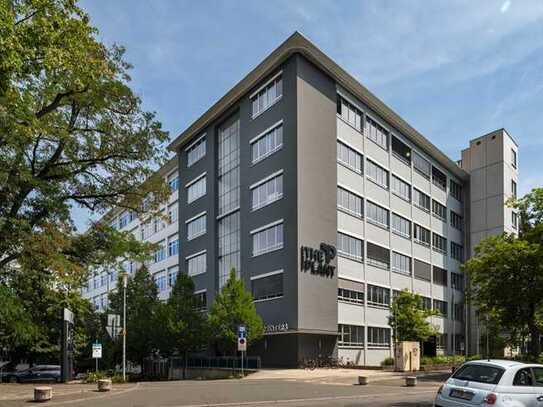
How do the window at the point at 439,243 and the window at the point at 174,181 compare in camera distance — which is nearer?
the window at the point at 439,243

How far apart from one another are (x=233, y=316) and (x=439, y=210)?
36758mm

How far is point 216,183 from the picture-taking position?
2270 inches

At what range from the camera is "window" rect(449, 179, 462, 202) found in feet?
245

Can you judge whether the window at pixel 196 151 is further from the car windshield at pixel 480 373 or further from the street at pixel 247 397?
the car windshield at pixel 480 373

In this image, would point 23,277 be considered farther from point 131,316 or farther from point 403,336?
point 131,316

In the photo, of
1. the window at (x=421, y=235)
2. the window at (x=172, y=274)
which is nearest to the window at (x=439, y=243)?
the window at (x=421, y=235)

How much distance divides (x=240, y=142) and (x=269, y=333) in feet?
54.5

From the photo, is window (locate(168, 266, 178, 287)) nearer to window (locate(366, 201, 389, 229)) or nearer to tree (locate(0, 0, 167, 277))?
window (locate(366, 201, 389, 229))

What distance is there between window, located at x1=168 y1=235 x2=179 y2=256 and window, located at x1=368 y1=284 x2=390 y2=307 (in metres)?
24.9

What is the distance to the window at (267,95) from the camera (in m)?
47.9

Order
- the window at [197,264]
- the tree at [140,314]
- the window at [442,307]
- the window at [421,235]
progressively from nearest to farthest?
1. the tree at [140,314]
2. the window at [197,264]
3. the window at [421,235]
4. the window at [442,307]

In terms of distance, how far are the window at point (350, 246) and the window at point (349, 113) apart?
371 inches

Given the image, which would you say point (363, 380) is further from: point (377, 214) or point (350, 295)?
point (377, 214)

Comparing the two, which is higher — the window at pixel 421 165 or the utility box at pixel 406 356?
the window at pixel 421 165
